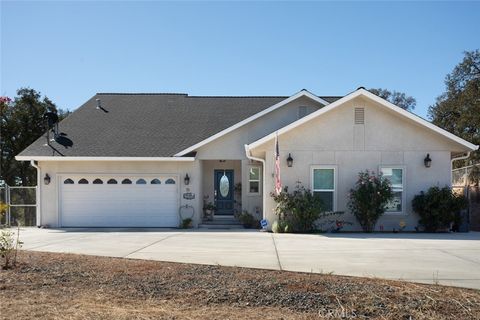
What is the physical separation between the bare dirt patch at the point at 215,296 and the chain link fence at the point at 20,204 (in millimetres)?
11863

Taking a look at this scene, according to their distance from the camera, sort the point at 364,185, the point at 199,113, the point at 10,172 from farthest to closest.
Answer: the point at 10,172, the point at 199,113, the point at 364,185

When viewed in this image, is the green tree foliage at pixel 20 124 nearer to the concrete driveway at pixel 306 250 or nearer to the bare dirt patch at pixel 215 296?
the concrete driveway at pixel 306 250

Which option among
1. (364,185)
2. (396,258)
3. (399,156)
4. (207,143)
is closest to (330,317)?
(396,258)

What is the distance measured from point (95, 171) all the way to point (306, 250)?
10303 mm

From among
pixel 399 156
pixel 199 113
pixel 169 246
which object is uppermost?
pixel 199 113

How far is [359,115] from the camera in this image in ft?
55.8

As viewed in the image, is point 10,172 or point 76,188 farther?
point 10,172

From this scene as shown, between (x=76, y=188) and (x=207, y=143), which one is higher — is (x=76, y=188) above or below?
below

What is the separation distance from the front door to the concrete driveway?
4378 millimetres

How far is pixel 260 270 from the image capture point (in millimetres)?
8781

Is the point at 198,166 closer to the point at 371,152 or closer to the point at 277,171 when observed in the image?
the point at 277,171

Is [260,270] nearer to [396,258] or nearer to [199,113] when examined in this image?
[396,258]

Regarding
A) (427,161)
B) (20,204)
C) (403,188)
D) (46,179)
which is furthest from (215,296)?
(20,204)

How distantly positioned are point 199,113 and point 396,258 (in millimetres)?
13705
